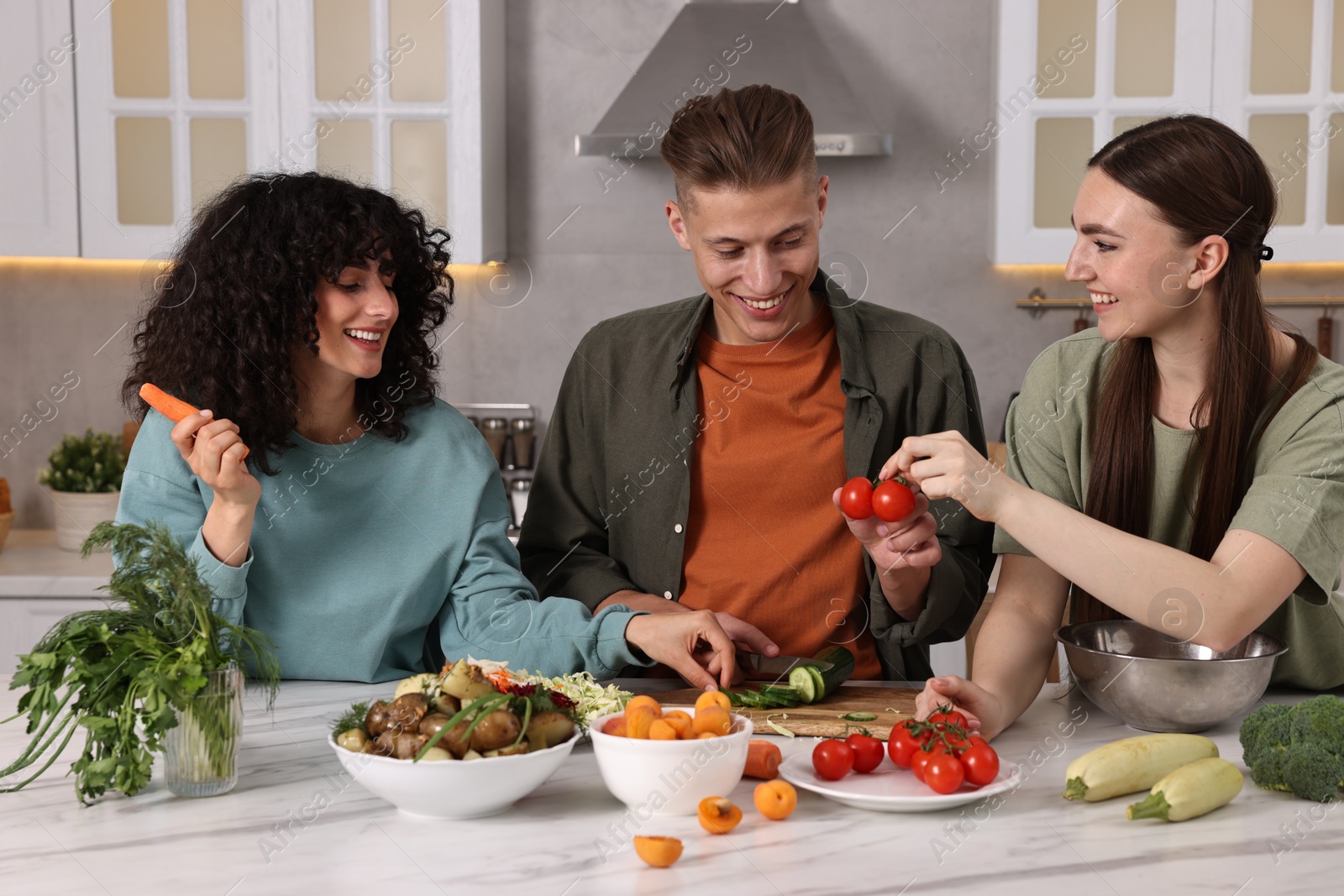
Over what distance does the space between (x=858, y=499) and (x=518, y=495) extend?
92.6 inches

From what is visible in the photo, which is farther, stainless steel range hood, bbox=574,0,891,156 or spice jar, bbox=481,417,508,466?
spice jar, bbox=481,417,508,466

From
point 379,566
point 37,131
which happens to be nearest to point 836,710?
point 379,566

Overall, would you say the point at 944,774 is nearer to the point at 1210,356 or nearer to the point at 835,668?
the point at 835,668

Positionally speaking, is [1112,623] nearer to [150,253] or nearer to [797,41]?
[797,41]

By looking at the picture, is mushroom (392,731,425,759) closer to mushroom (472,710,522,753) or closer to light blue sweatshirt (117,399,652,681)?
mushroom (472,710,522,753)

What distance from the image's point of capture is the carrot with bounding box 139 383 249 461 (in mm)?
1538

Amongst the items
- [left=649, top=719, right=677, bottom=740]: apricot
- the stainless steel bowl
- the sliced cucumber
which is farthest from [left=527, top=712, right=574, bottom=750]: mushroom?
the stainless steel bowl

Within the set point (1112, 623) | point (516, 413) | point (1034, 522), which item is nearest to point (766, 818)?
point (1034, 522)

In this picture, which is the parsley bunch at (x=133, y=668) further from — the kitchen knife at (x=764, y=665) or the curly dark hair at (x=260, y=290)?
the kitchen knife at (x=764, y=665)

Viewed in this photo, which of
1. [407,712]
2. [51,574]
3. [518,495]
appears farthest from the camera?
[518,495]

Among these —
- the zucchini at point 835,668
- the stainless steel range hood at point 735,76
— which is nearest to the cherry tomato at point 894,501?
the zucchini at point 835,668

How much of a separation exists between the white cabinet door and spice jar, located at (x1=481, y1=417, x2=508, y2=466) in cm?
133

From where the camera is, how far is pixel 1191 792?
1244 millimetres

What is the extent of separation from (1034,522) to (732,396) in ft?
2.18
